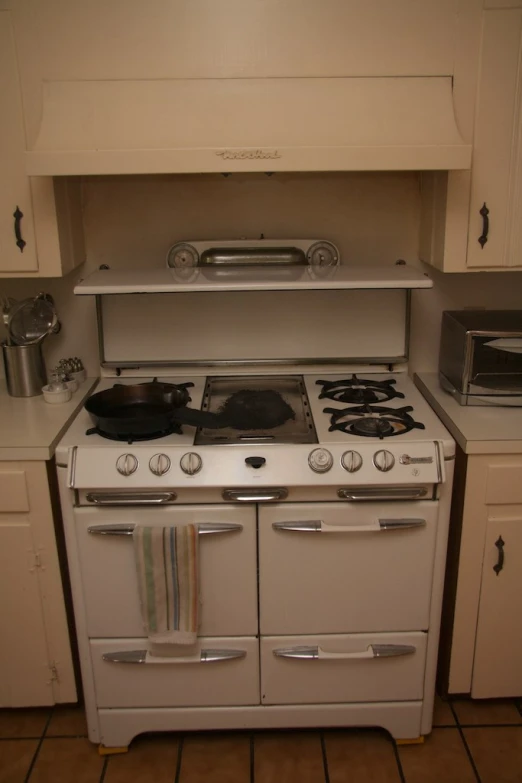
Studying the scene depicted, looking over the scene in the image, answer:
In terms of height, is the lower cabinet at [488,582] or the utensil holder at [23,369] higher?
the utensil holder at [23,369]

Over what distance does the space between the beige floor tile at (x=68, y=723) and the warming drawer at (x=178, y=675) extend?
0.69 feet

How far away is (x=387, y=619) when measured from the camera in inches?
74.3

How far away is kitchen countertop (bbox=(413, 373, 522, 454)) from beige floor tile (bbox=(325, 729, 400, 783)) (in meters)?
0.91

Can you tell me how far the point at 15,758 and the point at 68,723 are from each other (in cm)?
17

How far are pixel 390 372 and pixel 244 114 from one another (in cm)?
98

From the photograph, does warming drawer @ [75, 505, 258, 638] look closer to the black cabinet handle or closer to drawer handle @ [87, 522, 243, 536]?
drawer handle @ [87, 522, 243, 536]

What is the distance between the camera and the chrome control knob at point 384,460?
5.75 feet

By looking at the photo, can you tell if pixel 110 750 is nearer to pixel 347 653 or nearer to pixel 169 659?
pixel 169 659

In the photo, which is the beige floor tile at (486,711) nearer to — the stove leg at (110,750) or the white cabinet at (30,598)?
the stove leg at (110,750)

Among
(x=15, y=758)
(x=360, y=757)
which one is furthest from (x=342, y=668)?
(x=15, y=758)

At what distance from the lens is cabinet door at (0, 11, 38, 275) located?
1.82 m

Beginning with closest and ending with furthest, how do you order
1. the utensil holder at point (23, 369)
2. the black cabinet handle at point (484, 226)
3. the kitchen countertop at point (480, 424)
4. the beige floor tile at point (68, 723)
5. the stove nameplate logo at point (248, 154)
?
the stove nameplate logo at point (248, 154) < the kitchen countertop at point (480, 424) < the black cabinet handle at point (484, 226) < the beige floor tile at point (68, 723) < the utensil holder at point (23, 369)

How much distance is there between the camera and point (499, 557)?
1.94 metres

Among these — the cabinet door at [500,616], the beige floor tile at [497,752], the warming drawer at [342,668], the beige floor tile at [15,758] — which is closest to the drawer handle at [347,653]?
the warming drawer at [342,668]
